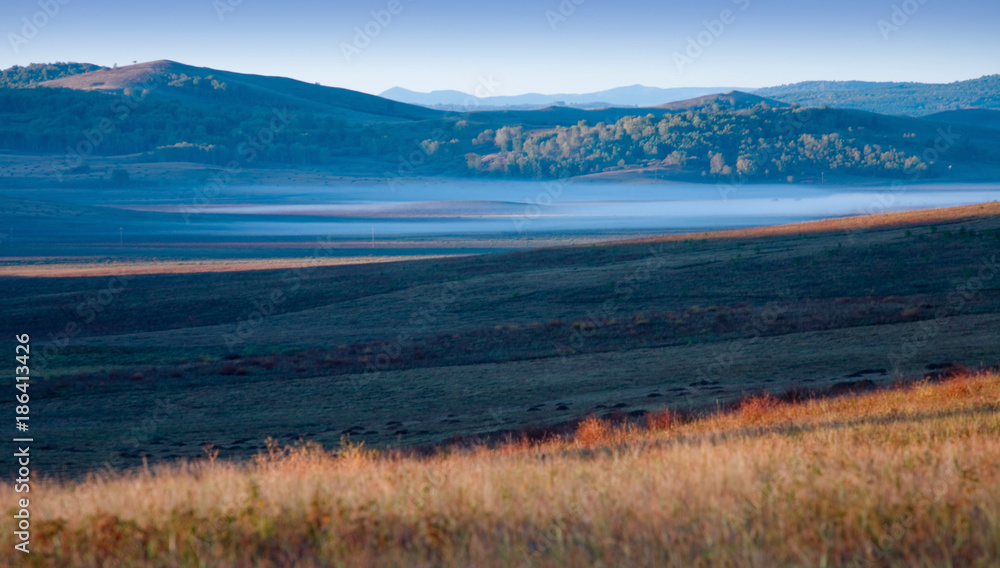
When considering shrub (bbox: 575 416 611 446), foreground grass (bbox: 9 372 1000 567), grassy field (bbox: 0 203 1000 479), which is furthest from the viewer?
grassy field (bbox: 0 203 1000 479)

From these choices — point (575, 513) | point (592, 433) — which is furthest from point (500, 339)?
point (575, 513)

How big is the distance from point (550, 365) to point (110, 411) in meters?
12.4

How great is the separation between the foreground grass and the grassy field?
8.37 m

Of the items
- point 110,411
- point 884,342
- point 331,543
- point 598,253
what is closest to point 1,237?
point 598,253

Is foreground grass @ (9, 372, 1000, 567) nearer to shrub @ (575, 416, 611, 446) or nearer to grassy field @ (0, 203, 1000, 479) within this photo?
shrub @ (575, 416, 611, 446)

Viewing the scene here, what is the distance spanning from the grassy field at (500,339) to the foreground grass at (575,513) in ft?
27.5

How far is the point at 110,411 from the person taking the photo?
912 inches

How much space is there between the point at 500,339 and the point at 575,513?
1022 inches

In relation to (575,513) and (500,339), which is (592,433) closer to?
(575,513)

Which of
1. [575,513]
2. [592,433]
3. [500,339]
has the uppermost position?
[575,513]

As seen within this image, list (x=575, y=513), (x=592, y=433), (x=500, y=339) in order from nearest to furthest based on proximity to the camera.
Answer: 1. (x=575, y=513)
2. (x=592, y=433)
3. (x=500, y=339)

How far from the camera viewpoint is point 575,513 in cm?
593

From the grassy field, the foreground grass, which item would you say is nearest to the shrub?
the grassy field

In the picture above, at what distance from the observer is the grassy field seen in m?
19.4
